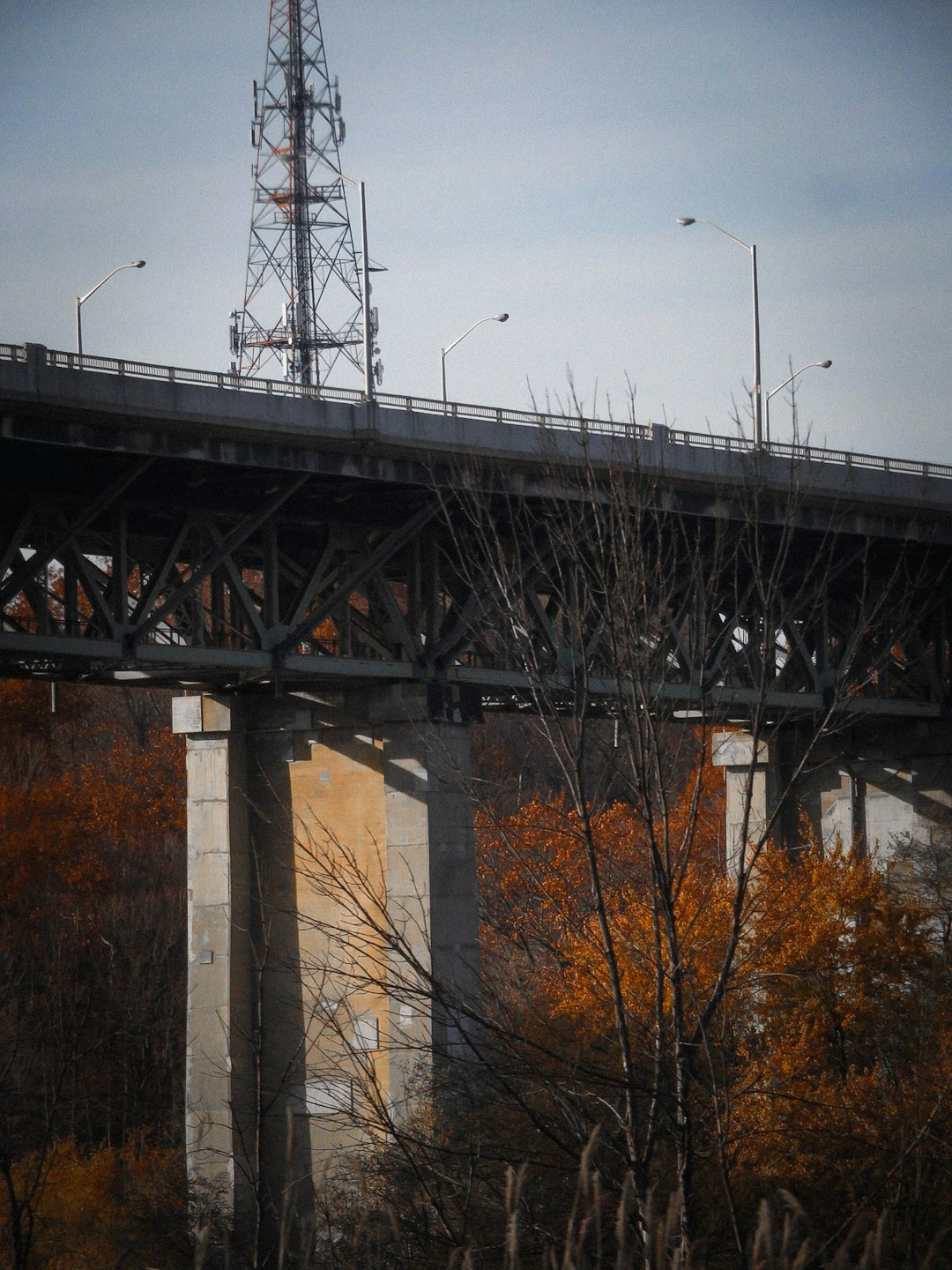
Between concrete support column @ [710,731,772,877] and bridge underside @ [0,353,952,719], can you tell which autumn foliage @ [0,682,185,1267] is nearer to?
bridge underside @ [0,353,952,719]

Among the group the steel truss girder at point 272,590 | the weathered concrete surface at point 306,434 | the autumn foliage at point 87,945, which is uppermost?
the weathered concrete surface at point 306,434

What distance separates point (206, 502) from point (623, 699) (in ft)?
55.9

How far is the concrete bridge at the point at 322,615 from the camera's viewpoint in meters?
23.6

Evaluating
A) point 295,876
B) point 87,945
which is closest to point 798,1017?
point 295,876

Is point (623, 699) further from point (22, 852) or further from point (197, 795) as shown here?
point (22, 852)

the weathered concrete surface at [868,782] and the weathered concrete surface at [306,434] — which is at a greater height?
the weathered concrete surface at [306,434]

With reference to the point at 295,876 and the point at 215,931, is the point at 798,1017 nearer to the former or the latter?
the point at 295,876

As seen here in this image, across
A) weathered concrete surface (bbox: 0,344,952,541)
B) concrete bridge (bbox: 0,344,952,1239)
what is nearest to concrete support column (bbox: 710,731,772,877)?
concrete bridge (bbox: 0,344,952,1239)

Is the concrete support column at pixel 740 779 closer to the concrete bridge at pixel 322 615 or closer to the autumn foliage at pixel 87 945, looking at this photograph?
the concrete bridge at pixel 322 615

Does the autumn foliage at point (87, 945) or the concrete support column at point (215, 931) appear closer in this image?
the concrete support column at point (215, 931)

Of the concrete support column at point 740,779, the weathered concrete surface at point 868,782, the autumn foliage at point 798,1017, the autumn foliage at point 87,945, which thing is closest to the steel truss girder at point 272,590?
the autumn foliage at point 798,1017

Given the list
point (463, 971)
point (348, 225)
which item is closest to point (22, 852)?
point (348, 225)

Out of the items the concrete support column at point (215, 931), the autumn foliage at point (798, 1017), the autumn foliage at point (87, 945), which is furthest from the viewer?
the autumn foliage at point (87, 945)

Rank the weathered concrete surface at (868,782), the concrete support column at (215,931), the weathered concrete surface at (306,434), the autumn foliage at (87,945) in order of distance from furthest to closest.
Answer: the weathered concrete surface at (868,782), the autumn foliage at (87,945), the concrete support column at (215,931), the weathered concrete surface at (306,434)
